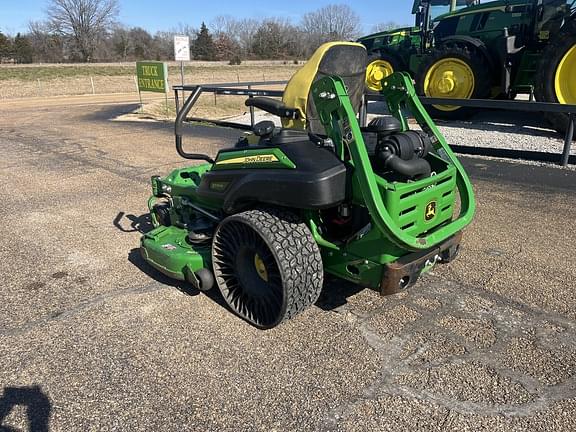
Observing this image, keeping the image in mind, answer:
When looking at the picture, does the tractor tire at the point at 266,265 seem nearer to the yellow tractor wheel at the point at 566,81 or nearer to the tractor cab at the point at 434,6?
the yellow tractor wheel at the point at 566,81

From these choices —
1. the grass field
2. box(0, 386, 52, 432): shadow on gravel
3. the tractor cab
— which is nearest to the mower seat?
box(0, 386, 52, 432): shadow on gravel

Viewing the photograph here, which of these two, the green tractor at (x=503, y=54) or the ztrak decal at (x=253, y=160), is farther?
the green tractor at (x=503, y=54)

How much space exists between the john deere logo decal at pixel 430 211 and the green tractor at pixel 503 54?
6.58 meters

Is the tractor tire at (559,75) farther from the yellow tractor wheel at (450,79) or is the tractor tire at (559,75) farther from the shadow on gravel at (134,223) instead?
the shadow on gravel at (134,223)

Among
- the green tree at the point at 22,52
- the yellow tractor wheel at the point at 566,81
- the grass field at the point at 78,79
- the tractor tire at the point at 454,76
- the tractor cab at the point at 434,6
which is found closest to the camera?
the yellow tractor wheel at the point at 566,81

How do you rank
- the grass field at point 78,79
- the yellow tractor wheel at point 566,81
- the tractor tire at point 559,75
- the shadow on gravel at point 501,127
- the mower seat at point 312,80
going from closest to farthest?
the mower seat at point 312,80
the tractor tire at point 559,75
the yellow tractor wheel at point 566,81
the shadow on gravel at point 501,127
the grass field at point 78,79

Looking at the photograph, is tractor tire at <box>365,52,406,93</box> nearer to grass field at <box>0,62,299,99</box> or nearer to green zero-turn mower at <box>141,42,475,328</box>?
green zero-turn mower at <box>141,42,475,328</box>

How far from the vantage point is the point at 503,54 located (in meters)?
9.36

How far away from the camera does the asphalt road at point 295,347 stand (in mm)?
2381

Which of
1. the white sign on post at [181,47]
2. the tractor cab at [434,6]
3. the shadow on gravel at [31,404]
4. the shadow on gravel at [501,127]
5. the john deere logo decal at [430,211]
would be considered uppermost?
the tractor cab at [434,6]

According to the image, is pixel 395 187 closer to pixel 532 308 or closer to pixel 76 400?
pixel 532 308

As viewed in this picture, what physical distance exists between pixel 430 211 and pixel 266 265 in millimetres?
1049

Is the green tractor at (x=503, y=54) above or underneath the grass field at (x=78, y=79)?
above

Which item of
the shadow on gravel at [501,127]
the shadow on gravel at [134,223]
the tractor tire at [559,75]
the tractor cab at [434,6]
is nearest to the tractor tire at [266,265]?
the shadow on gravel at [134,223]
